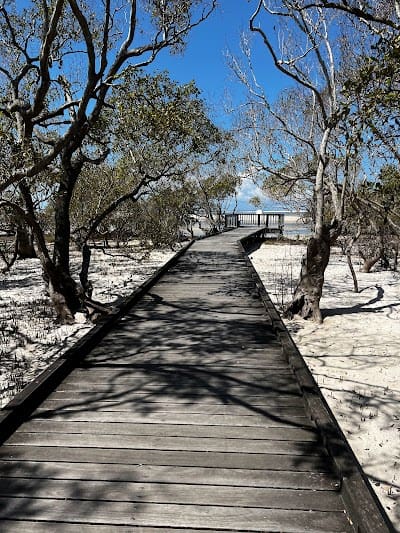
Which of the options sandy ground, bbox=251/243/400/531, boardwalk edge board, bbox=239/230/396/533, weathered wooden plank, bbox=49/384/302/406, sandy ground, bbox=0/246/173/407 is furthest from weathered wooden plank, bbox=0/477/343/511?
sandy ground, bbox=0/246/173/407

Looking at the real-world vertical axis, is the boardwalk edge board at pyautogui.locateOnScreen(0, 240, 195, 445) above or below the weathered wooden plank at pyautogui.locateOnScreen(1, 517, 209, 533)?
above

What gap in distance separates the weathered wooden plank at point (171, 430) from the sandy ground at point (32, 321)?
5.91 ft

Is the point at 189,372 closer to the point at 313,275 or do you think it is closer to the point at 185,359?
the point at 185,359

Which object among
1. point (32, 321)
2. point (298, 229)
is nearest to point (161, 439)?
point (32, 321)

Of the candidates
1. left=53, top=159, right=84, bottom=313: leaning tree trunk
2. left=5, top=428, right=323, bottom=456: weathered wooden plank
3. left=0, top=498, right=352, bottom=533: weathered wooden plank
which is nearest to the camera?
left=0, top=498, right=352, bottom=533: weathered wooden plank

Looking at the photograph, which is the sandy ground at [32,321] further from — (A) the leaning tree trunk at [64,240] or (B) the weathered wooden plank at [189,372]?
(B) the weathered wooden plank at [189,372]

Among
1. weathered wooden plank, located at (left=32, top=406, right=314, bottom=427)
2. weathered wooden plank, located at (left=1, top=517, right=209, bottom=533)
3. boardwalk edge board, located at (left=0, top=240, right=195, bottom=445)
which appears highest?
boardwalk edge board, located at (left=0, top=240, right=195, bottom=445)

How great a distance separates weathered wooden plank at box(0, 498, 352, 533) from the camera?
1.99 metres

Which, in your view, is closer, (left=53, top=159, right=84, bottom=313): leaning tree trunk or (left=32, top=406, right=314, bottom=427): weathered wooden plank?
(left=32, top=406, right=314, bottom=427): weathered wooden plank

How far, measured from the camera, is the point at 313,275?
7965 millimetres

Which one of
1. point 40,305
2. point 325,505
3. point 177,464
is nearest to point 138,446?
point 177,464

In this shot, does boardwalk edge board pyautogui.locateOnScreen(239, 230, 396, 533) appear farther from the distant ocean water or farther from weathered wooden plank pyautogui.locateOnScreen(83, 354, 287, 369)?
the distant ocean water

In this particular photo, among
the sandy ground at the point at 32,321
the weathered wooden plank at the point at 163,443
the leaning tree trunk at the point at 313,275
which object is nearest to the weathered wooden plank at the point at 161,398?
the weathered wooden plank at the point at 163,443

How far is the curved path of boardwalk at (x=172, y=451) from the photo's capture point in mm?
2051
